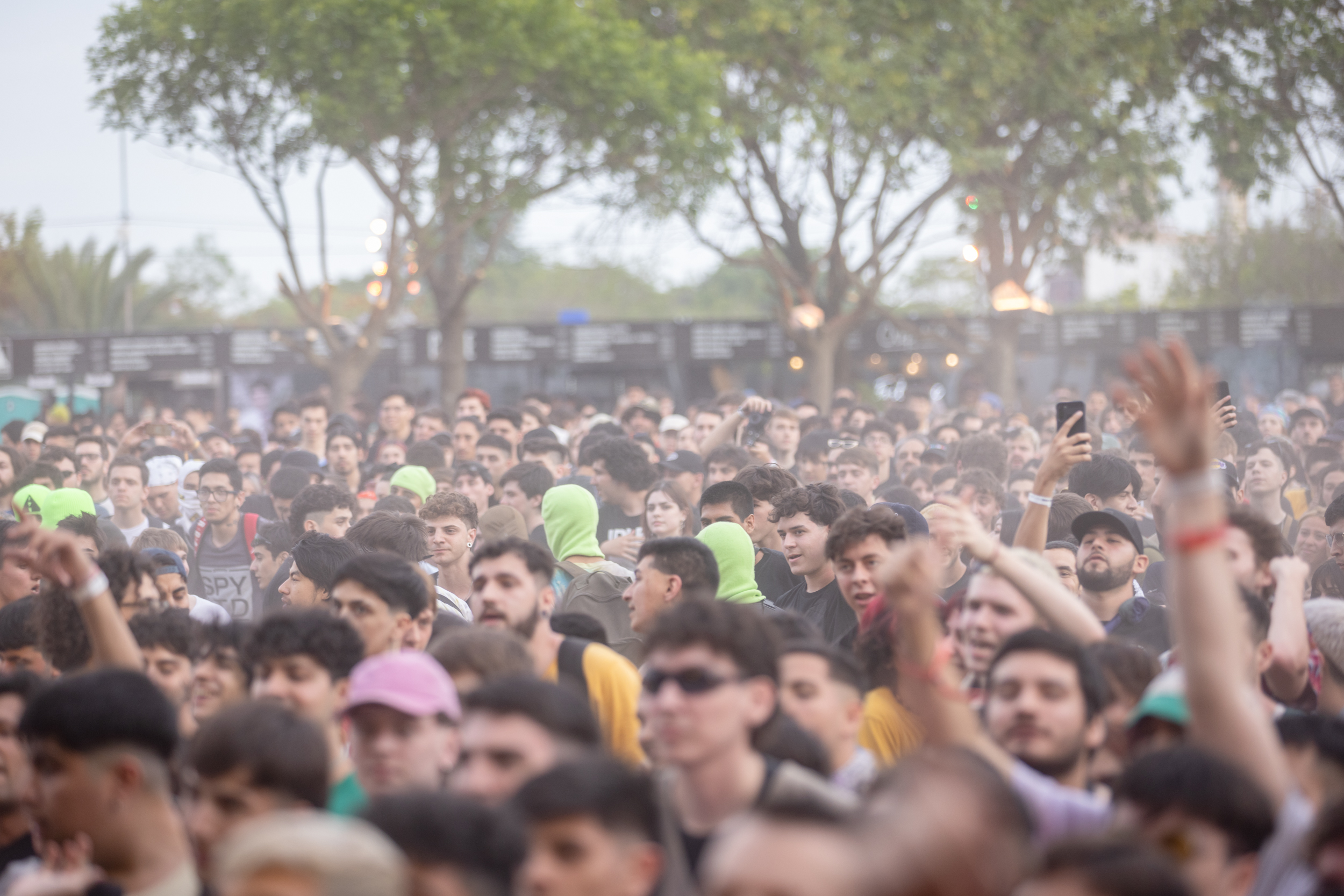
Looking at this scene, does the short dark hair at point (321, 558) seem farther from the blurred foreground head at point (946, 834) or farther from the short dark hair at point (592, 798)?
the blurred foreground head at point (946, 834)

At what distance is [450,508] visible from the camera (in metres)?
7.95

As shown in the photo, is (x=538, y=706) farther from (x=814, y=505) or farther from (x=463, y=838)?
(x=814, y=505)

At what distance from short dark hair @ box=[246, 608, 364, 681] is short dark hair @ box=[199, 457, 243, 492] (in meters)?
5.42

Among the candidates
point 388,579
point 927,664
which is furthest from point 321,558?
point 927,664

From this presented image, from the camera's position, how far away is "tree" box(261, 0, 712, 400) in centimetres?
1775

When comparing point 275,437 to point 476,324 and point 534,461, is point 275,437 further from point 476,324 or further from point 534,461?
point 476,324

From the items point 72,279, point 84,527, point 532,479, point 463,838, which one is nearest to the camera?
point 463,838

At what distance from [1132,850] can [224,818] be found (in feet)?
7.48

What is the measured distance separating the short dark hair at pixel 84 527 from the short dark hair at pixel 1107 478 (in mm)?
5933

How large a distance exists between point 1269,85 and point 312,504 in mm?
18099

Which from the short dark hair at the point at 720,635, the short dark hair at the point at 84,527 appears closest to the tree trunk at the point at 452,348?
the short dark hair at the point at 84,527

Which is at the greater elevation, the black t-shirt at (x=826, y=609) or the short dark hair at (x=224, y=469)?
the short dark hair at (x=224, y=469)

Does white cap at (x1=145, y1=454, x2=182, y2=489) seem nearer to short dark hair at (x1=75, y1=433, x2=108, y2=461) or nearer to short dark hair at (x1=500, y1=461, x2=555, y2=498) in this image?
short dark hair at (x1=75, y1=433, x2=108, y2=461)

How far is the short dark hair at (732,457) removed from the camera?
10.3 meters
